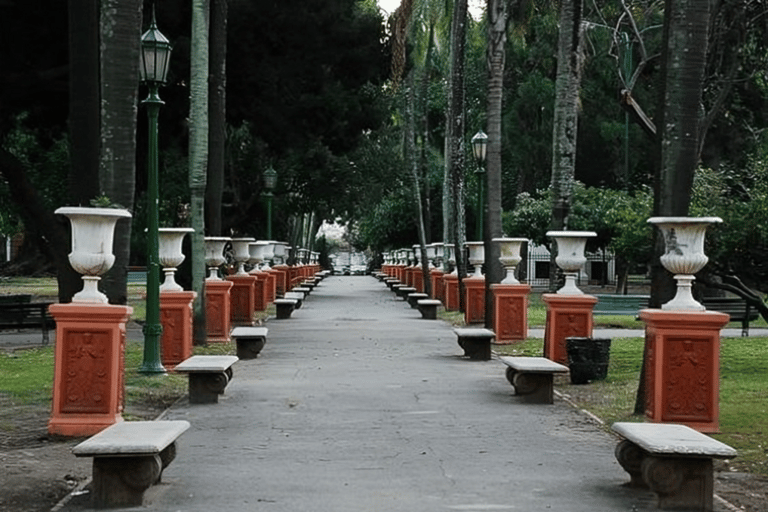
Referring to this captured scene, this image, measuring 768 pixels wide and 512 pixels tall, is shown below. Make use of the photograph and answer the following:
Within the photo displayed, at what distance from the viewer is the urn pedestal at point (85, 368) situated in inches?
467

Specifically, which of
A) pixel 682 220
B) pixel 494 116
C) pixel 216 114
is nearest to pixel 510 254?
pixel 494 116

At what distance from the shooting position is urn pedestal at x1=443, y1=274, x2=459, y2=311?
3869cm

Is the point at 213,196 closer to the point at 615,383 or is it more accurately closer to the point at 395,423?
the point at 615,383

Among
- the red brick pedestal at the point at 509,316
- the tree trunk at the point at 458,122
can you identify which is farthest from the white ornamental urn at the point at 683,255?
the tree trunk at the point at 458,122

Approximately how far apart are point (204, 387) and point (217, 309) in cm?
988

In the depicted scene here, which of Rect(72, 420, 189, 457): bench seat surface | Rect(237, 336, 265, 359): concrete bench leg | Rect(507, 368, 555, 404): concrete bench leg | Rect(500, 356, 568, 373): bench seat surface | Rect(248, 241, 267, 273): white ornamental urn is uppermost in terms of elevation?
Rect(248, 241, 267, 273): white ornamental urn

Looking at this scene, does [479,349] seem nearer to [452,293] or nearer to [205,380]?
[205,380]

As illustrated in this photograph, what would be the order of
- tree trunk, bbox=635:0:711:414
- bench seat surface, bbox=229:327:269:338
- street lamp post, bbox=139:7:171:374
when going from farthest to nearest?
bench seat surface, bbox=229:327:269:338, street lamp post, bbox=139:7:171:374, tree trunk, bbox=635:0:711:414

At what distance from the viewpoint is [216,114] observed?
26969 mm

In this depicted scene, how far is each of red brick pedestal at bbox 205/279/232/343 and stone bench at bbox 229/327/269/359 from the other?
126 inches

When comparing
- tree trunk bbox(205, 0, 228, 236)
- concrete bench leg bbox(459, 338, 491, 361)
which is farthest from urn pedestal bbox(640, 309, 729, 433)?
tree trunk bbox(205, 0, 228, 236)

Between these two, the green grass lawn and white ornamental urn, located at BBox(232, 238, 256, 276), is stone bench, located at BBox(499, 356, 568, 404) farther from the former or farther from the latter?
white ornamental urn, located at BBox(232, 238, 256, 276)

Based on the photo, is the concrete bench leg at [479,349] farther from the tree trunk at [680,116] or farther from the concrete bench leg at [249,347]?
the tree trunk at [680,116]

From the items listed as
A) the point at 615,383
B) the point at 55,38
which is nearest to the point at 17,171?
the point at 55,38
